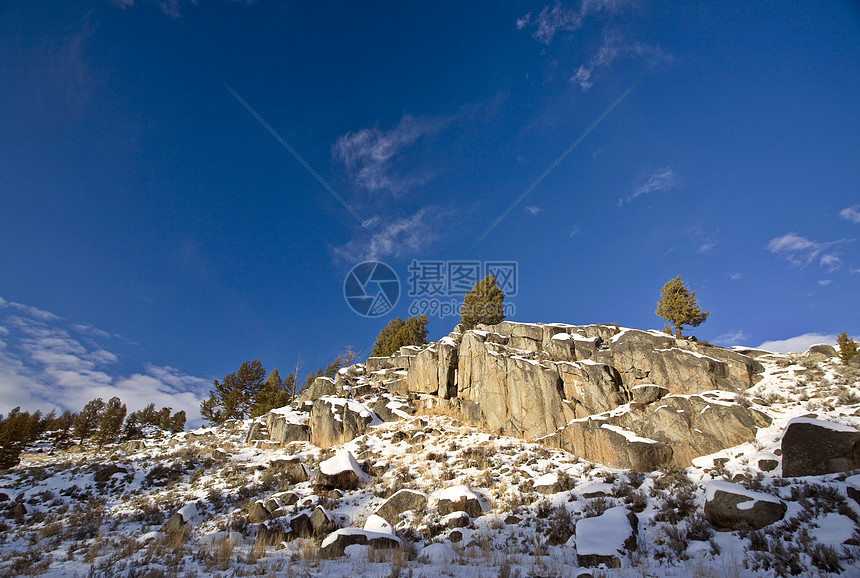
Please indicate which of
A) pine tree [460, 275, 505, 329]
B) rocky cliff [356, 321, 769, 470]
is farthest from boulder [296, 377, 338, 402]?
pine tree [460, 275, 505, 329]

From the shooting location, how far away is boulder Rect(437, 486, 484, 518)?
14.3m

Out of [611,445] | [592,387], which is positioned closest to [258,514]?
[611,445]

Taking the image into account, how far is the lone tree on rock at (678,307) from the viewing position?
103 ft

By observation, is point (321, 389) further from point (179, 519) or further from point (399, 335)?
point (179, 519)

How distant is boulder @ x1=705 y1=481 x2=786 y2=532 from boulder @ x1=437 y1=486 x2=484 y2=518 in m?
8.19

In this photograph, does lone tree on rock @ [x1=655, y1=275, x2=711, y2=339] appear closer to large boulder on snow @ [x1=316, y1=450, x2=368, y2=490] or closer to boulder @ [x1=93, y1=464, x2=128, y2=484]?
large boulder on snow @ [x1=316, y1=450, x2=368, y2=490]

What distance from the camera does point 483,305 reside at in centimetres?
4528

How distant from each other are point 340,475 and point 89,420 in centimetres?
5486

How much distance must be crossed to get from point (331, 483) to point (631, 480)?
50.9 feet

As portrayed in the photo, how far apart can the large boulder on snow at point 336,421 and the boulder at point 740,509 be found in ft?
83.4

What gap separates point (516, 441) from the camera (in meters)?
25.1

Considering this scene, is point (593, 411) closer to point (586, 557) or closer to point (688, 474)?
point (688, 474)

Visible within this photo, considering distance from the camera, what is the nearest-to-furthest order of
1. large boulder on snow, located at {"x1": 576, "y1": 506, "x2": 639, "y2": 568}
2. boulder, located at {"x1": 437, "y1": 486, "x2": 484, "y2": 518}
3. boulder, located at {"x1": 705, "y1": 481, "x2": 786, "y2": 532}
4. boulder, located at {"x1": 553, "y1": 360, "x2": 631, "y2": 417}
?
large boulder on snow, located at {"x1": 576, "y1": 506, "x2": 639, "y2": 568} < boulder, located at {"x1": 705, "y1": 481, "x2": 786, "y2": 532} < boulder, located at {"x1": 437, "y1": 486, "x2": 484, "y2": 518} < boulder, located at {"x1": 553, "y1": 360, "x2": 631, "y2": 417}

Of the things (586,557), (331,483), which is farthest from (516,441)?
(586,557)
